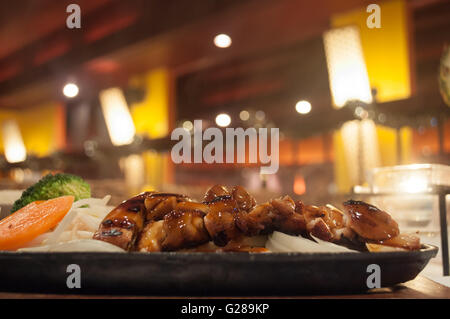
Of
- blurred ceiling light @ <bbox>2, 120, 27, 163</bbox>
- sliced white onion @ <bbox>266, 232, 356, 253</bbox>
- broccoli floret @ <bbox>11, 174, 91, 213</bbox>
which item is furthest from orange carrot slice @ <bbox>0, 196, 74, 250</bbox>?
blurred ceiling light @ <bbox>2, 120, 27, 163</bbox>

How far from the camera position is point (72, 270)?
0.72 metres

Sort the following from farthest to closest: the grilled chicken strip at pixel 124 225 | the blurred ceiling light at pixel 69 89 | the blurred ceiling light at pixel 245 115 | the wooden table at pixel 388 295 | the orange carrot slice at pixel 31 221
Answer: the blurred ceiling light at pixel 245 115 < the blurred ceiling light at pixel 69 89 < the orange carrot slice at pixel 31 221 < the grilled chicken strip at pixel 124 225 < the wooden table at pixel 388 295

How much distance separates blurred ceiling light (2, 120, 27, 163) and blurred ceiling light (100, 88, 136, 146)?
4.36 metres

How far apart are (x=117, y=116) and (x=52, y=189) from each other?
354 inches

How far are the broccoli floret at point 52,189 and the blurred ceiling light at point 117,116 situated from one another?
8.50 metres

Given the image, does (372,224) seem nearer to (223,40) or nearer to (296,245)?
(296,245)

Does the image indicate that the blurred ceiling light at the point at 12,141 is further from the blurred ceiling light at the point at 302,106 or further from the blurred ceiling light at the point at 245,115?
the blurred ceiling light at the point at 302,106

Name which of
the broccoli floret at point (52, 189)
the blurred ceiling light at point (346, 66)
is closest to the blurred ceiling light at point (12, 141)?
the blurred ceiling light at point (346, 66)

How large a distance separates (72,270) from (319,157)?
10.7 metres

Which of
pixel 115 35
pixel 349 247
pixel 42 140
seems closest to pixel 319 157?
pixel 115 35

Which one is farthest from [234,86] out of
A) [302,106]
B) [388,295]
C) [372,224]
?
[388,295]

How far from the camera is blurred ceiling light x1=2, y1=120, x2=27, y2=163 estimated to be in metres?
12.7

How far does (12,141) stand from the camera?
42.7ft

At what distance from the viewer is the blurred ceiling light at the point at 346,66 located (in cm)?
578
